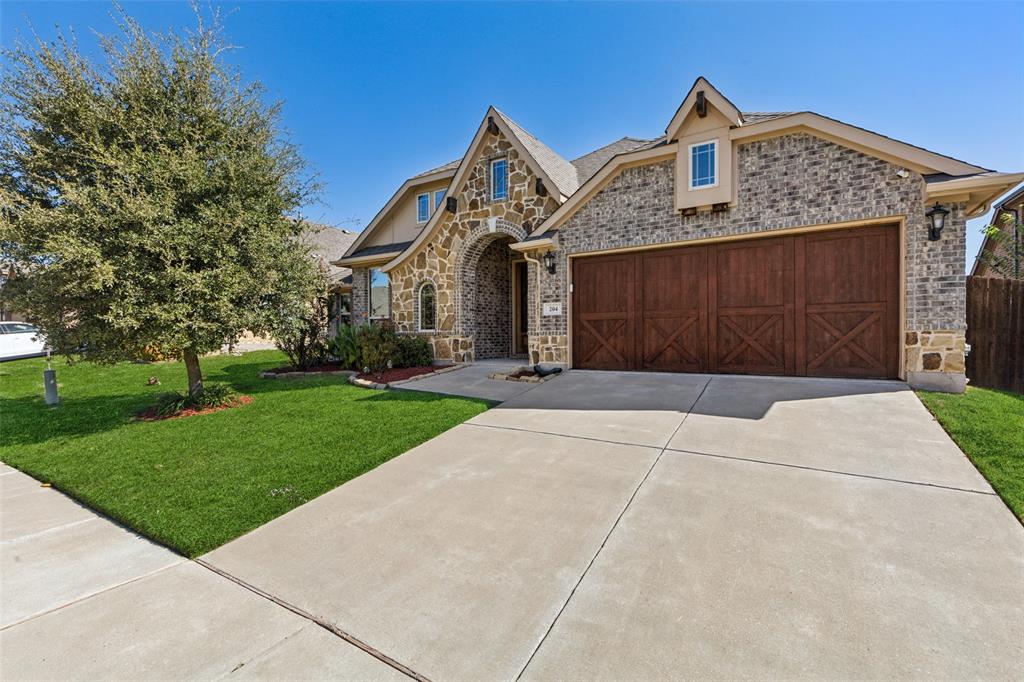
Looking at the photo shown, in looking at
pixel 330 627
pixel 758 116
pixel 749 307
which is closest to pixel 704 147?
pixel 758 116

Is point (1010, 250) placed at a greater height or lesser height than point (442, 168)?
lesser

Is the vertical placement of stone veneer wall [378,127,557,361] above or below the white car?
above

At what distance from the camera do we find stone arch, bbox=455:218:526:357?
39.8 feet

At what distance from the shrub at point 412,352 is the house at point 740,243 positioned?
1652mm

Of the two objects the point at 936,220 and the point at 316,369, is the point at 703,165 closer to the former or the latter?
the point at 936,220

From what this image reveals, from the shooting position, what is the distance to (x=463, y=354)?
1255 centimetres

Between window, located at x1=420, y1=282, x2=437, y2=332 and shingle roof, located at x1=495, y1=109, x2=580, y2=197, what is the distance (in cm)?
481

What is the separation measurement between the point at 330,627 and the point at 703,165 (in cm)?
951

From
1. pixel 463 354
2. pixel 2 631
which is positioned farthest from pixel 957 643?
pixel 463 354

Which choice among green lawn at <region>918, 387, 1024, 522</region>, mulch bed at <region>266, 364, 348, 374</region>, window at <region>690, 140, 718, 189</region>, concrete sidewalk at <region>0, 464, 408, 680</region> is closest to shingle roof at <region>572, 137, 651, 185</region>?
window at <region>690, 140, 718, 189</region>

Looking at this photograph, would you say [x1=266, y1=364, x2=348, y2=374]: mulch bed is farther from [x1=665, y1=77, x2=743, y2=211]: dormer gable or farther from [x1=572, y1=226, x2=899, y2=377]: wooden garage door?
[x1=665, y1=77, x2=743, y2=211]: dormer gable

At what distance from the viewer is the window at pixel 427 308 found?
43.2 ft

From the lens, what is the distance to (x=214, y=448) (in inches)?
215

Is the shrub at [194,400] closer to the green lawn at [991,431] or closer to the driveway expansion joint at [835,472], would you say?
the driveway expansion joint at [835,472]
